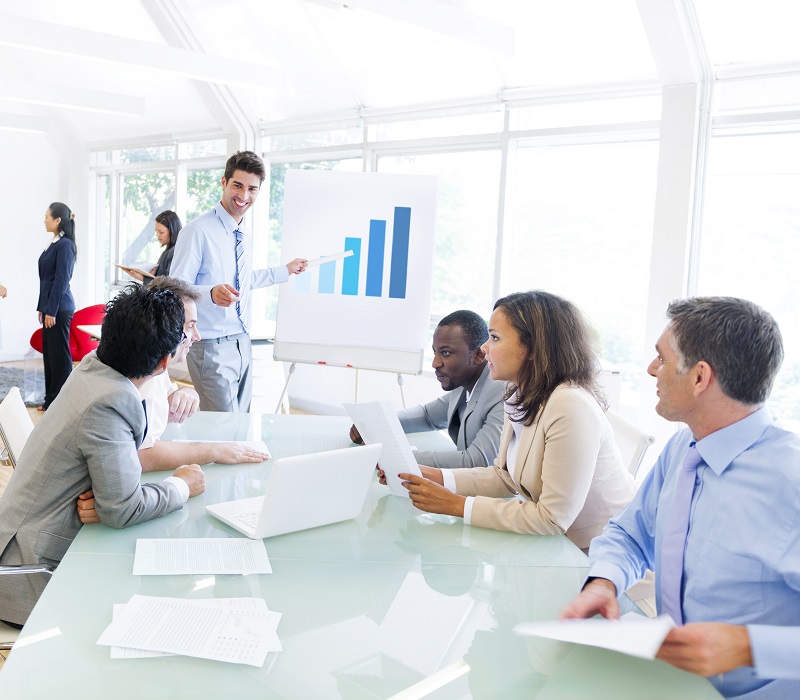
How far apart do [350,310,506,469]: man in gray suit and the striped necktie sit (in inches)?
39.1

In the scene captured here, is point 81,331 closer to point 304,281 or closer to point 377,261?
point 304,281

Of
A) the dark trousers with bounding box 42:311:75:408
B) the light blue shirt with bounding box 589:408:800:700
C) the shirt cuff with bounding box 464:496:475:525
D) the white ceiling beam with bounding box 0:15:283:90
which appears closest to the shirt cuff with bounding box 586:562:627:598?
the light blue shirt with bounding box 589:408:800:700

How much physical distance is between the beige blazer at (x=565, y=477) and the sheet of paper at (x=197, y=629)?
0.68 m

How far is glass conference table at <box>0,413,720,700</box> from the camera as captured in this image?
45.4 inches

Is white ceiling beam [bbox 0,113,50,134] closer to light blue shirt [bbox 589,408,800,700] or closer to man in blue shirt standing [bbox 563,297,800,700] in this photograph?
man in blue shirt standing [bbox 563,297,800,700]

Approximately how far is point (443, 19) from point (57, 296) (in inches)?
153

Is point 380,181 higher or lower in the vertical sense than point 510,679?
higher

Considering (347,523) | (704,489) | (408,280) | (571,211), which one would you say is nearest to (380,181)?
(408,280)

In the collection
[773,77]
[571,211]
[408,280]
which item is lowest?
[408,280]

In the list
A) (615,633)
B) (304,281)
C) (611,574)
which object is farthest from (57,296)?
(615,633)

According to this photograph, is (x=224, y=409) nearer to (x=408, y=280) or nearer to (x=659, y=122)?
(x=408, y=280)

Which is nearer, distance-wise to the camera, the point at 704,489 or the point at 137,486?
the point at 704,489

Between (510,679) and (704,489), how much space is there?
50 centimetres

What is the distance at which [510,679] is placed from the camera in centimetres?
119
